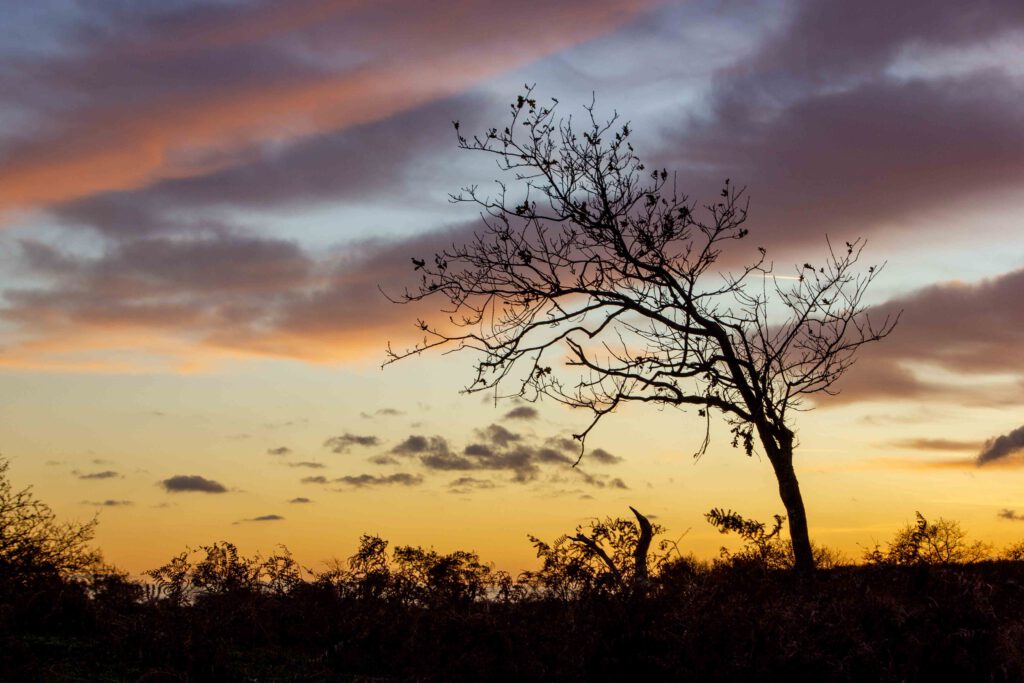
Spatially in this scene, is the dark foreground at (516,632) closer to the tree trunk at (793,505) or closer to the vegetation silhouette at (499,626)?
the vegetation silhouette at (499,626)

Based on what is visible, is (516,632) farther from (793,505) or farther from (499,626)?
(793,505)

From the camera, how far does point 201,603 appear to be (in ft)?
48.7

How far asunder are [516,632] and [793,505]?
8.96 meters

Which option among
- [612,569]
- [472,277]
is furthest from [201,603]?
[472,277]

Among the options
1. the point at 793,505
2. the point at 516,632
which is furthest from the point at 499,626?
the point at 793,505

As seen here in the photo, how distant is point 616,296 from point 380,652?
934 cm

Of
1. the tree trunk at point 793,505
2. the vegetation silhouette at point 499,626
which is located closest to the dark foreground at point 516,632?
the vegetation silhouette at point 499,626

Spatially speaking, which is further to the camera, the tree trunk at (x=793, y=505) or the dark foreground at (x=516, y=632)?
the tree trunk at (x=793, y=505)

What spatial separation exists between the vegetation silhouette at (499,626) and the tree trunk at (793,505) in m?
2.61

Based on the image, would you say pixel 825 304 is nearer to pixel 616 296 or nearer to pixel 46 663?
pixel 616 296

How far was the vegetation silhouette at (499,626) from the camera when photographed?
461 inches

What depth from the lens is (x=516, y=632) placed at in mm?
12359

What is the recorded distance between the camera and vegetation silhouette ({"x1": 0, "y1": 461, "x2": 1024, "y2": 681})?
1172 cm

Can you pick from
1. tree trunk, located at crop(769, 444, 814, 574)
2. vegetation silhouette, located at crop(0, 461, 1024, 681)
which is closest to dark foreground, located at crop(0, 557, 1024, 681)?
vegetation silhouette, located at crop(0, 461, 1024, 681)
